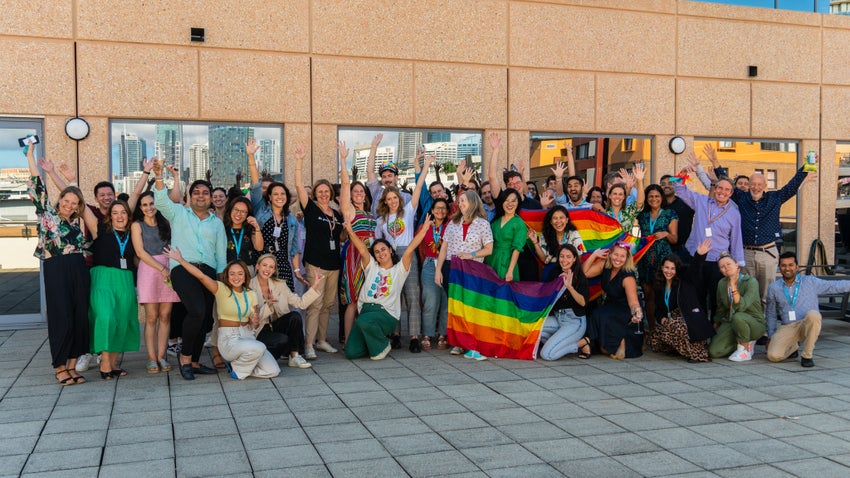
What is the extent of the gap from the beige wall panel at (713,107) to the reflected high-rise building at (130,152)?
26.6ft

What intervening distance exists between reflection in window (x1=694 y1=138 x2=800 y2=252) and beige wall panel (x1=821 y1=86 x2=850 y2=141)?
0.66 m

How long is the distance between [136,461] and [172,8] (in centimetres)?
683

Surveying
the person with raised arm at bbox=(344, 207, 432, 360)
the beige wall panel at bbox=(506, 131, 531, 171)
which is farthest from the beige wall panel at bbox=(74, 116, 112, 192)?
the beige wall panel at bbox=(506, 131, 531, 171)

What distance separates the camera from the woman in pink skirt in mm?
6836

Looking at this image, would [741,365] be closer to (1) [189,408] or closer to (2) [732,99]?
(1) [189,408]

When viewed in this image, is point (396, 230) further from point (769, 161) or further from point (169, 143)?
point (769, 161)

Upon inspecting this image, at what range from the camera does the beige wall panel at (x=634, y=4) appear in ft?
37.2

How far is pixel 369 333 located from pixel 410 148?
158 inches

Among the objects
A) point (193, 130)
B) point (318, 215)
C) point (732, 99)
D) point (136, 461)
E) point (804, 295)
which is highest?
point (732, 99)

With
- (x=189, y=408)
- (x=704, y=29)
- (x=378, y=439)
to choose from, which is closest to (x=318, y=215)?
(x=189, y=408)

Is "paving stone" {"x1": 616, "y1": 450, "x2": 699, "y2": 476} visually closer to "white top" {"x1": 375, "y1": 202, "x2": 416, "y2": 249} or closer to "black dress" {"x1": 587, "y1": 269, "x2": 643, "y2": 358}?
"black dress" {"x1": 587, "y1": 269, "x2": 643, "y2": 358}

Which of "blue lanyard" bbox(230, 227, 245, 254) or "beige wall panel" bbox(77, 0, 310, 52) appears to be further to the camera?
"beige wall panel" bbox(77, 0, 310, 52)

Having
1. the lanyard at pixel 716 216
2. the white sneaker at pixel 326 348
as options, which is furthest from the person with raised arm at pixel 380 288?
the lanyard at pixel 716 216

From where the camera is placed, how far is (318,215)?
775cm
